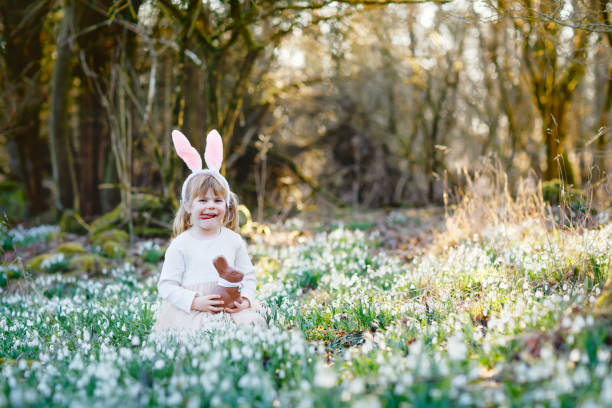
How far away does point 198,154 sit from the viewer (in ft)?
12.2

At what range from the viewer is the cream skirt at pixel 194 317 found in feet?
11.0

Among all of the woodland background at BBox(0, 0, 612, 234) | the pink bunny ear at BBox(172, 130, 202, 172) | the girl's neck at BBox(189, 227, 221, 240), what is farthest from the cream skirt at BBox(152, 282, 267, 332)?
the woodland background at BBox(0, 0, 612, 234)

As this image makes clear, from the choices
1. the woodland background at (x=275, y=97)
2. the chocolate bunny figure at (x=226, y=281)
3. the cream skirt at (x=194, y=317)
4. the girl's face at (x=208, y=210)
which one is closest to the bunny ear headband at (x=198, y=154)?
the girl's face at (x=208, y=210)

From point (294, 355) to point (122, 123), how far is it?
6.30 m

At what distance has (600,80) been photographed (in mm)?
13625

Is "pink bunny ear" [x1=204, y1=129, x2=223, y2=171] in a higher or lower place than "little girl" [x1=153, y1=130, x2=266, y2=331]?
higher

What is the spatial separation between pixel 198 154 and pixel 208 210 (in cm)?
54

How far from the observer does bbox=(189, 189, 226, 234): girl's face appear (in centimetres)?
347

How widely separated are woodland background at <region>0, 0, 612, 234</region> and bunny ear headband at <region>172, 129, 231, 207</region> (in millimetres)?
3025

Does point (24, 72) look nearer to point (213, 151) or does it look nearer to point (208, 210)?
point (213, 151)

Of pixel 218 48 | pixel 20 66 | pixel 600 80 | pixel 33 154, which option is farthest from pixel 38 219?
pixel 600 80

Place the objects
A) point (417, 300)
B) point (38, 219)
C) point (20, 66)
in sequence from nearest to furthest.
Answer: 1. point (417, 300)
2. point (20, 66)
3. point (38, 219)

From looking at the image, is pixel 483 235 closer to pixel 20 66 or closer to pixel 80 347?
pixel 80 347

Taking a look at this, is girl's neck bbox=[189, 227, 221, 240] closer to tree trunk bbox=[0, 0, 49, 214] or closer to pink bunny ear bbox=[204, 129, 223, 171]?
pink bunny ear bbox=[204, 129, 223, 171]
